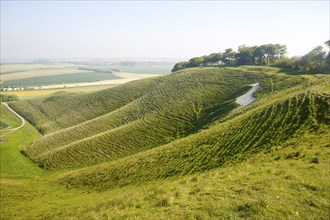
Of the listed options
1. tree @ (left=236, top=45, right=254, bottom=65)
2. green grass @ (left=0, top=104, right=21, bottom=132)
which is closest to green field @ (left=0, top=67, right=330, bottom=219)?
green grass @ (left=0, top=104, right=21, bottom=132)

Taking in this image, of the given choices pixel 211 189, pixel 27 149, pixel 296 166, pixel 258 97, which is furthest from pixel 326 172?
pixel 27 149

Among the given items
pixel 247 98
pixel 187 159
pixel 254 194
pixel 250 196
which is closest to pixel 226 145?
pixel 187 159

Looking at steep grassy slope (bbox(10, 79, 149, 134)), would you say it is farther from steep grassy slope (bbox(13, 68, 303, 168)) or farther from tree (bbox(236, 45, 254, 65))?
tree (bbox(236, 45, 254, 65))

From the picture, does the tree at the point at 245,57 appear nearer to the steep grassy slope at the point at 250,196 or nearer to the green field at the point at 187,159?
the green field at the point at 187,159

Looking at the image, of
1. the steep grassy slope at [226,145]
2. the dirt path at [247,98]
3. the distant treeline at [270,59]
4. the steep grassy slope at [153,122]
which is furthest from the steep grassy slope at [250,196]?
the distant treeline at [270,59]

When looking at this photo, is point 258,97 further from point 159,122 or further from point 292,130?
point 292,130

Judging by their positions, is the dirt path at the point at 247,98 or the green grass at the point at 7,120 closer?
the dirt path at the point at 247,98
